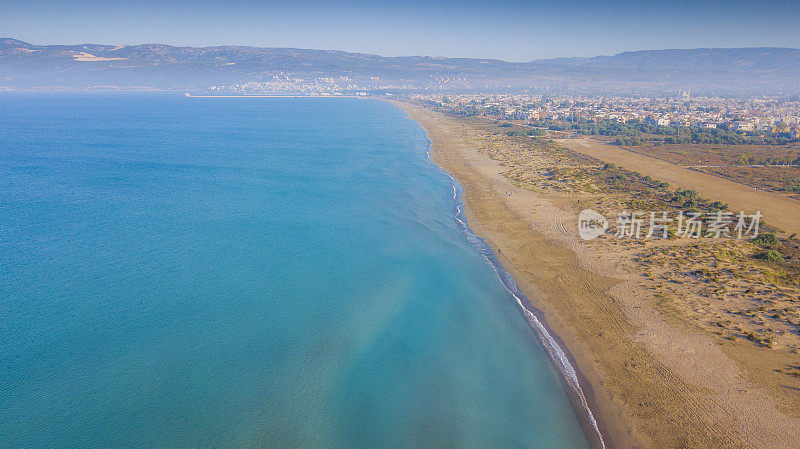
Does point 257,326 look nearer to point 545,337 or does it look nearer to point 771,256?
point 545,337

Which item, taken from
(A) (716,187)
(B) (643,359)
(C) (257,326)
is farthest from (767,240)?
(C) (257,326)

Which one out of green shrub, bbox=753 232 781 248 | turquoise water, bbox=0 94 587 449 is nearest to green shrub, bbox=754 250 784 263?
green shrub, bbox=753 232 781 248

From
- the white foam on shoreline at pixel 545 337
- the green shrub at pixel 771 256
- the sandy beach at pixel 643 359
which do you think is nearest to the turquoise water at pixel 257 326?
the white foam on shoreline at pixel 545 337

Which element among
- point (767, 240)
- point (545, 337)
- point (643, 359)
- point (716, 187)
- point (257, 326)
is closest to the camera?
point (643, 359)

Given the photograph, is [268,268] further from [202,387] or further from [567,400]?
[567,400]

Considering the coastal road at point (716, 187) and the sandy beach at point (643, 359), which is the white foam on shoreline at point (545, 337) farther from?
the coastal road at point (716, 187)

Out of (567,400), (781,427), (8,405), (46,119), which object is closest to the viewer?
(781,427)

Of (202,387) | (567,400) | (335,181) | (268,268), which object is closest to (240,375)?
(202,387)
